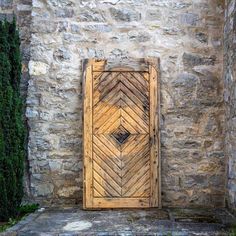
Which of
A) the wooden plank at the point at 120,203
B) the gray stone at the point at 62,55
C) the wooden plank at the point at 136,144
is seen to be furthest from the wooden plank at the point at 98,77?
the wooden plank at the point at 120,203

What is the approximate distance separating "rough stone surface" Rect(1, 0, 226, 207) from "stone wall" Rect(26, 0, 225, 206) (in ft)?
0.04

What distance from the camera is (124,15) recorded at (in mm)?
4863

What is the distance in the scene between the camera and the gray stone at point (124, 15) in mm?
4863

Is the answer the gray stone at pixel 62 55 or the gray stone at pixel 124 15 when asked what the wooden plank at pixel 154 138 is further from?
the gray stone at pixel 62 55

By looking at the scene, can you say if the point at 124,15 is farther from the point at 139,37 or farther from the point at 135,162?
the point at 135,162

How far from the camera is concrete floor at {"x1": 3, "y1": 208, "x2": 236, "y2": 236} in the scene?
3.63 metres

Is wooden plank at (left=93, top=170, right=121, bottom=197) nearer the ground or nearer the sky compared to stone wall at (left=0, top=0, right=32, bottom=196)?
nearer the ground

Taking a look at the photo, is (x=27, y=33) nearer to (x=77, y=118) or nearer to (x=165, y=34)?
(x=77, y=118)

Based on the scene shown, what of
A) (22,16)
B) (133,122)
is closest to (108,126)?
(133,122)

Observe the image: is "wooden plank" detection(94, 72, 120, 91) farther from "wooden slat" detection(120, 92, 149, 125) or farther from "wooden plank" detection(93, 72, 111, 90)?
"wooden slat" detection(120, 92, 149, 125)

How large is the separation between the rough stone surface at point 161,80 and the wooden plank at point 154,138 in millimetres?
143

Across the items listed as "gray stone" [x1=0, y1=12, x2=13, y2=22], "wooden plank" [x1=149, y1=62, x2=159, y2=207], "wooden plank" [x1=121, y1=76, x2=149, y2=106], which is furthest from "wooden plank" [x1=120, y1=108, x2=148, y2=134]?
"gray stone" [x1=0, y1=12, x2=13, y2=22]

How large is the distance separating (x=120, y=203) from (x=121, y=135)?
817 millimetres

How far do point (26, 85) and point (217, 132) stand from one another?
2.49 metres
